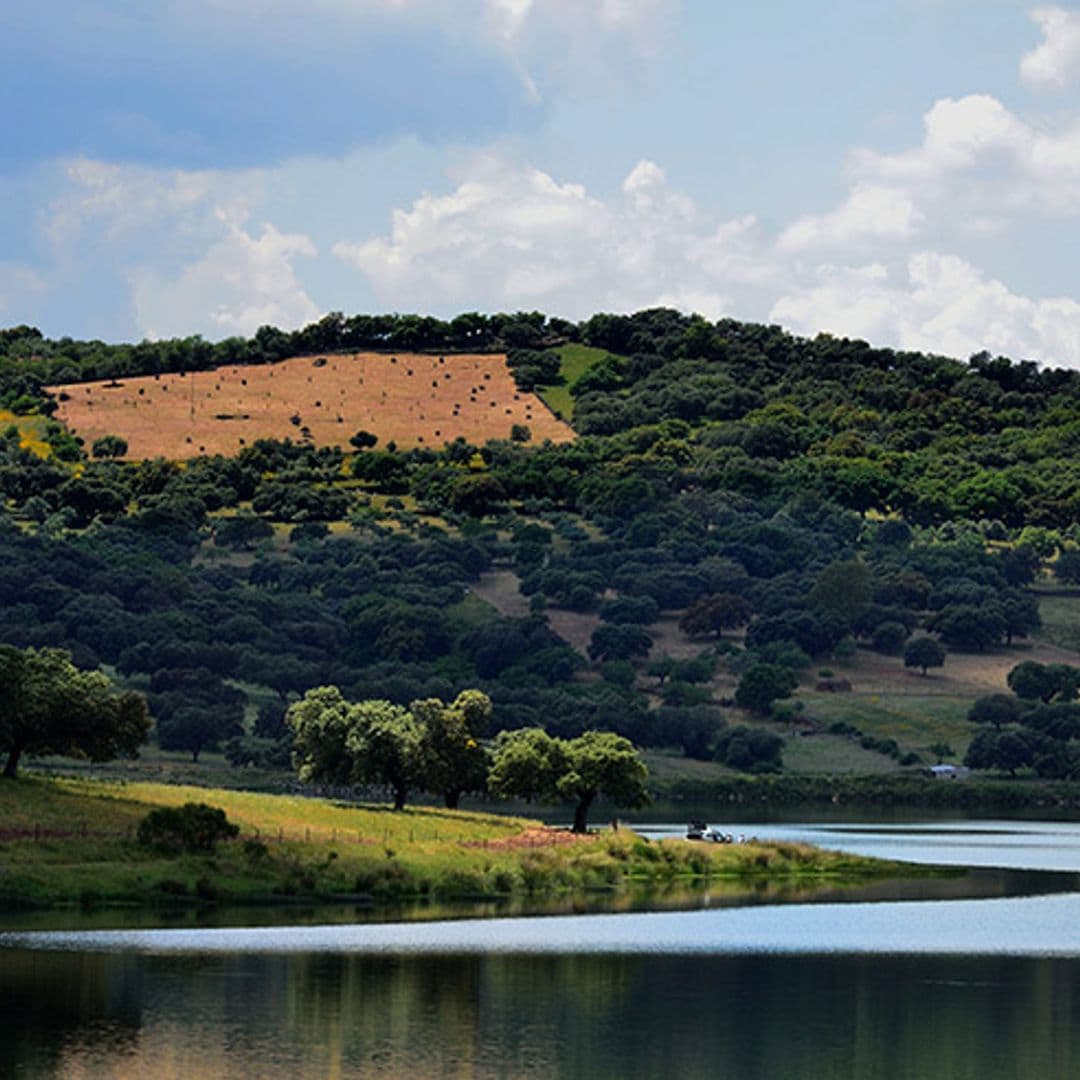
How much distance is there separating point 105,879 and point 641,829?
77.9m

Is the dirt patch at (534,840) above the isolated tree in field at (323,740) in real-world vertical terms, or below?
below

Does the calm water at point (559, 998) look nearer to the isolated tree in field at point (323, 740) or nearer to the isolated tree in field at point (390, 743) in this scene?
the isolated tree in field at point (390, 743)

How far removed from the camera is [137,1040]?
70.4 meters

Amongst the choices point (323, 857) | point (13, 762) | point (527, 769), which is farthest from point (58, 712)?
point (527, 769)

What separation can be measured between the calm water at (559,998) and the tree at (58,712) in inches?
1260

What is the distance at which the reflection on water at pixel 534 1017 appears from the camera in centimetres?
6844

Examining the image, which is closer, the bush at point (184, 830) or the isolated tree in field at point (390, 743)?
the bush at point (184, 830)

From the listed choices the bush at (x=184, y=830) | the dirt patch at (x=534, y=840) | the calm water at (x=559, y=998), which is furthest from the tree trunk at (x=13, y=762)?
the calm water at (x=559, y=998)

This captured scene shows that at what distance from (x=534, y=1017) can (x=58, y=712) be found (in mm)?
56121

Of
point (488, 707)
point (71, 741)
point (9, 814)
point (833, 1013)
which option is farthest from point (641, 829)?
point (833, 1013)

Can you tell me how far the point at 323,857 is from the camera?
115 meters

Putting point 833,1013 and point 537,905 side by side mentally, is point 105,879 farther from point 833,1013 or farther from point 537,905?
point 833,1013

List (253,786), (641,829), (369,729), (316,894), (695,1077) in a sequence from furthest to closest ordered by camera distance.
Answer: (253,786), (641,829), (369,729), (316,894), (695,1077)

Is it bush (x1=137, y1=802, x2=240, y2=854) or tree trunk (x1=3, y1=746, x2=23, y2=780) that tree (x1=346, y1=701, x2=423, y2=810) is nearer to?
tree trunk (x1=3, y1=746, x2=23, y2=780)
